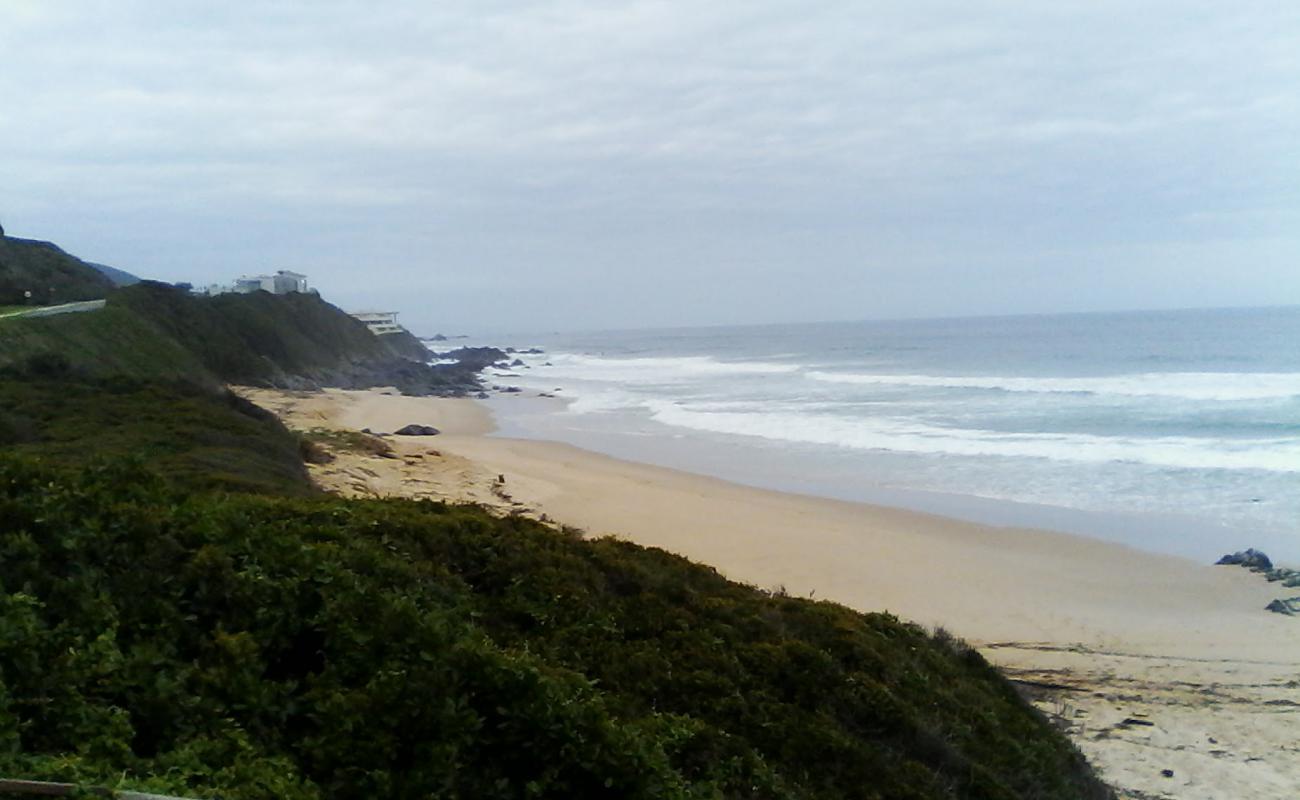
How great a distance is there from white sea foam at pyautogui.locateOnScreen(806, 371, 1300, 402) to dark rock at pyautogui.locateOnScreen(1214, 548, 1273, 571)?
21.5 metres

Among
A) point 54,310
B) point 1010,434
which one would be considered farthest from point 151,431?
point 1010,434

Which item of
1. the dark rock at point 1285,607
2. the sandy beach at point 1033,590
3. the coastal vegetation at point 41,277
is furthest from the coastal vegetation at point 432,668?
the coastal vegetation at point 41,277

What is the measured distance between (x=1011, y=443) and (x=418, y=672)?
24365mm

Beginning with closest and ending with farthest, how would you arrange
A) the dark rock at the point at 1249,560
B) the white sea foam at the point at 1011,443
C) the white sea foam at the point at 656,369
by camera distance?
1. the dark rock at the point at 1249,560
2. the white sea foam at the point at 1011,443
3. the white sea foam at the point at 656,369

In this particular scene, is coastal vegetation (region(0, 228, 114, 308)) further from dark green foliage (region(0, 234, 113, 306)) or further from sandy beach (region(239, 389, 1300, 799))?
sandy beach (region(239, 389, 1300, 799))

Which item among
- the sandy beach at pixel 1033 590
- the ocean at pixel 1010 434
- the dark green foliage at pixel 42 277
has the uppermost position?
the dark green foliage at pixel 42 277

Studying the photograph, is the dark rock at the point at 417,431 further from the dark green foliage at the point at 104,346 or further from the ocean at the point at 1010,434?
the dark green foliage at the point at 104,346

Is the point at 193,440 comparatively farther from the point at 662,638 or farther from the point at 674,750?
the point at 674,750

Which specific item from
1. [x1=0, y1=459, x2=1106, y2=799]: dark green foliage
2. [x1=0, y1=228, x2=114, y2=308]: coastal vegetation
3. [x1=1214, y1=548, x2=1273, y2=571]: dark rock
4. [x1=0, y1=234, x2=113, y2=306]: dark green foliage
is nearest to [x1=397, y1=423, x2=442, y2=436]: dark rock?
[x1=0, y1=228, x2=114, y2=308]: coastal vegetation

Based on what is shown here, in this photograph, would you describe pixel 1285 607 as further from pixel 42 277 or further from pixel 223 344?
pixel 42 277

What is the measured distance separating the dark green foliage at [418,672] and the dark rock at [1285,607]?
24.6 ft

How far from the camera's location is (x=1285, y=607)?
12148 mm

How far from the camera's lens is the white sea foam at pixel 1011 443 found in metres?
22.4

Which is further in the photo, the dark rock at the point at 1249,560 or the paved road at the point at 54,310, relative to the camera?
the paved road at the point at 54,310
